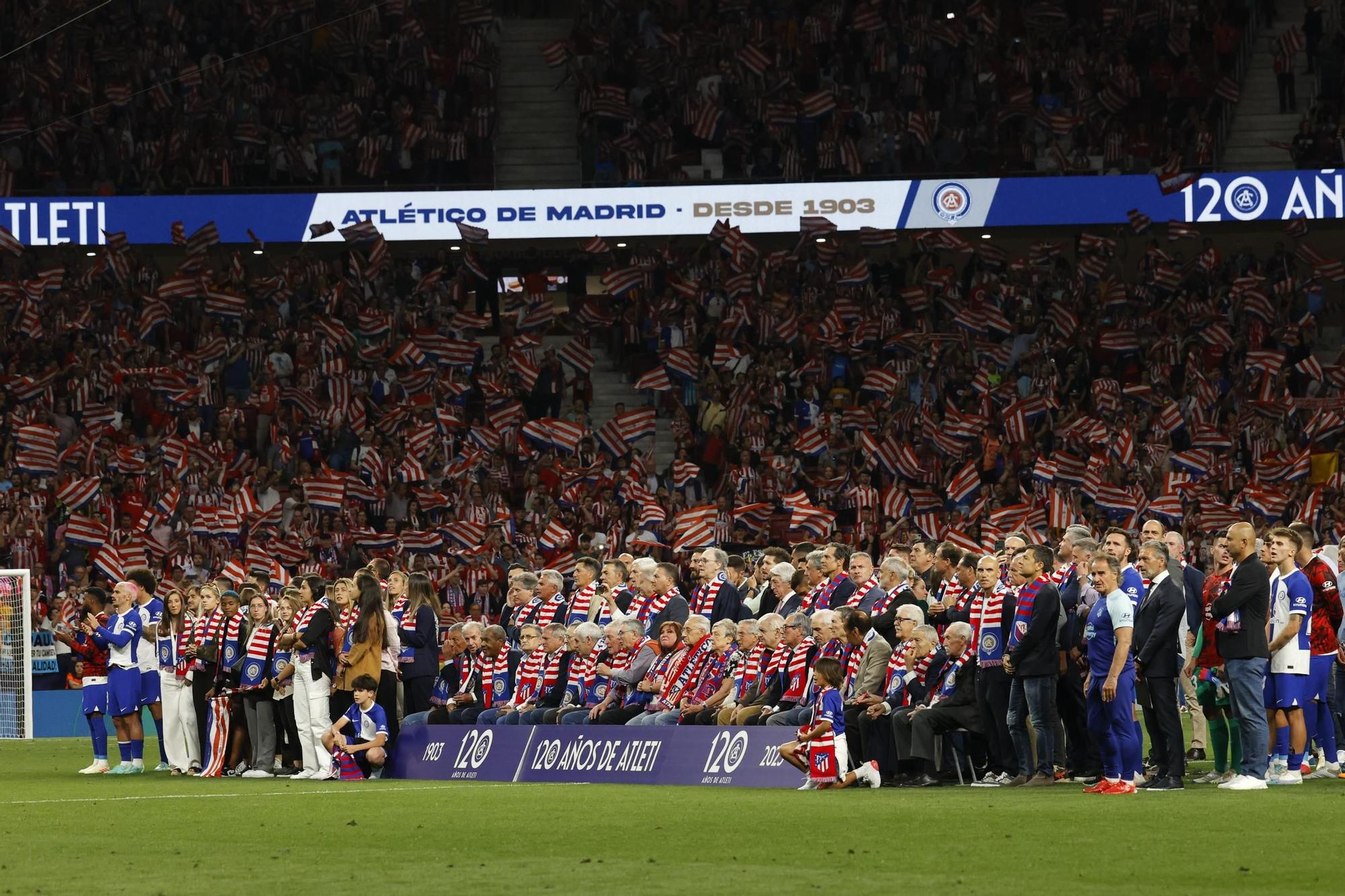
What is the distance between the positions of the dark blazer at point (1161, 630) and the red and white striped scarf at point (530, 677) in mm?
6362

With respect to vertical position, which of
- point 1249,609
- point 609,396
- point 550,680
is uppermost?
point 609,396

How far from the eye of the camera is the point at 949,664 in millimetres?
16047

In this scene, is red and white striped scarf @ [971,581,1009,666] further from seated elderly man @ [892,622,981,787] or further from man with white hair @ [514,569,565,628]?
man with white hair @ [514,569,565,628]

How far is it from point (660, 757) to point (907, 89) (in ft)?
76.5

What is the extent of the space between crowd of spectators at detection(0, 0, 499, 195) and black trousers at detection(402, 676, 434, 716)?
18.9 metres

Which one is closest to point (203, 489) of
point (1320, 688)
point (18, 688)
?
point (18, 688)

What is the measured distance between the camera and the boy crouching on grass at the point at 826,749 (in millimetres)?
15680

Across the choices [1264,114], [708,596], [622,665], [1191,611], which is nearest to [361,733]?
[622,665]

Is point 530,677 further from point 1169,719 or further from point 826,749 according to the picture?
point 1169,719

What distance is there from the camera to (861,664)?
53.8 feet

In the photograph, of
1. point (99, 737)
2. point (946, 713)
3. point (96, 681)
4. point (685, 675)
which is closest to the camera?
point (946, 713)

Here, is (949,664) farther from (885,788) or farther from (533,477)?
(533,477)

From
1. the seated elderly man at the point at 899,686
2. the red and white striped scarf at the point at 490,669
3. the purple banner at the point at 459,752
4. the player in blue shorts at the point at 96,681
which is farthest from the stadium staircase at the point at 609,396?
the seated elderly man at the point at 899,686

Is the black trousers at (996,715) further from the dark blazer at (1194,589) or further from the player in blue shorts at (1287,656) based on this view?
the player in blue shorts at (1287,656)
